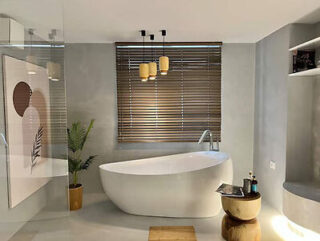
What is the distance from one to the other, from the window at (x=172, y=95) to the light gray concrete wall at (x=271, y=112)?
23.5 inches

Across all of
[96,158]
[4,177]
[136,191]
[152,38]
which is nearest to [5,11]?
[4,177]

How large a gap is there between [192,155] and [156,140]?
58cm

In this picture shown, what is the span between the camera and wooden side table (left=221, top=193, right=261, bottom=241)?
2.40m

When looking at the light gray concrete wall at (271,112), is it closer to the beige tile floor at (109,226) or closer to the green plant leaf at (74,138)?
the beige tile floor at (109,226)

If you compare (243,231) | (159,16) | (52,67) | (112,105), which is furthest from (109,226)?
(159,16)

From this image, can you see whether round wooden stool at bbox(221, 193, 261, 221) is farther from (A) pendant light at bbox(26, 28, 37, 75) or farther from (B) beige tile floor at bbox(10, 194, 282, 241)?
(A) pendant light at bbox(26, 28, 37, 75)

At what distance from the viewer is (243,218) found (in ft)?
8.01

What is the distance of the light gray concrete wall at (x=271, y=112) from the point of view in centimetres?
295

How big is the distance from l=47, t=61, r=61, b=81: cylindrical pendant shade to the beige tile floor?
1354 mm

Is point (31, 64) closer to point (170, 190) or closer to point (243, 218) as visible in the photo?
point (170, 190)

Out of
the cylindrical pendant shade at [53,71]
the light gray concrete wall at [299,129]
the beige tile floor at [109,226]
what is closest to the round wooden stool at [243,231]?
the beige tile floor at [109,226]

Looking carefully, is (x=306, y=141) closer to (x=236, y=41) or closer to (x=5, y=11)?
(x=236, y=41)

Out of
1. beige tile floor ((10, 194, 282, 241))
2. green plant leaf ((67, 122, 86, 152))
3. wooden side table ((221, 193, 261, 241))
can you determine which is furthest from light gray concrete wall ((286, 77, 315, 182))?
green plant leaf ((67, 122, 86, 152))

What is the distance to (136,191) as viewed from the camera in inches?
112
